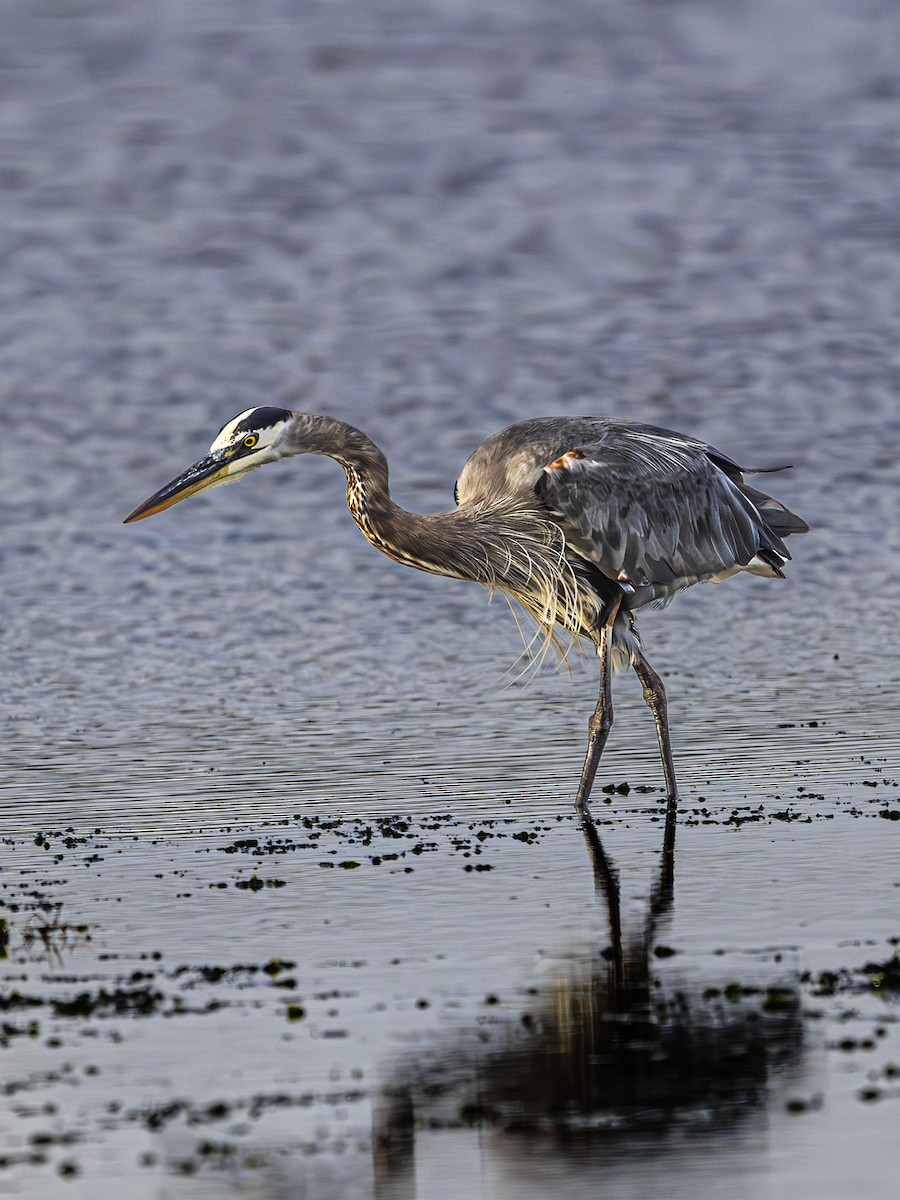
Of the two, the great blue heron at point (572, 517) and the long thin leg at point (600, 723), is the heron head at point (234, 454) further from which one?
the long thin leg at point (600, 723)

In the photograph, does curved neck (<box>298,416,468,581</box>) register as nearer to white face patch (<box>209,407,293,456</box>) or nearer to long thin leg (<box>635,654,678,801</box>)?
white face patch (<box>209,407,293,456</box>)

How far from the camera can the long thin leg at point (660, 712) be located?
1220 cm

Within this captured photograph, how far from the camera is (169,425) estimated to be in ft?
79.1

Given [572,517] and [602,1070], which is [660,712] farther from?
[602,1070]

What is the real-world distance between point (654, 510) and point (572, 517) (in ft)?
1.78

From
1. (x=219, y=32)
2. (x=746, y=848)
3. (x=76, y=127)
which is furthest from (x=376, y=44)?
(x=746, y=848)

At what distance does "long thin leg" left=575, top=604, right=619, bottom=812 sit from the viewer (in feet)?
39.5

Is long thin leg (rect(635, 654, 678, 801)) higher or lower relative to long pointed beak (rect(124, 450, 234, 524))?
lower

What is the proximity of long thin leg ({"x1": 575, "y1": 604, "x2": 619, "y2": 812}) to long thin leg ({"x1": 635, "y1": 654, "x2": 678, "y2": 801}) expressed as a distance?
193 millimetres

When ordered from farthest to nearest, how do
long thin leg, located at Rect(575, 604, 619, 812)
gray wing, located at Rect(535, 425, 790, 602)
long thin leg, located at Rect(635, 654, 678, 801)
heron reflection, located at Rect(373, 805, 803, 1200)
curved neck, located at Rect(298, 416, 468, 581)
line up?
gray wing, located at Rect(535, 425, 790, 602), curved neck, located at Rect(298, 416, 468, 581), long thin leg, located at Rect(635, 654, 678, 801), long thin leg, located at Rect(575, 604, 619, 812), heron reflection, located at Rect(373, 805, 803, 1200)

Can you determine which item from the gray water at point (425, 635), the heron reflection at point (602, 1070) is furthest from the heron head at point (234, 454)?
the heron reflection at point (602, 1070)

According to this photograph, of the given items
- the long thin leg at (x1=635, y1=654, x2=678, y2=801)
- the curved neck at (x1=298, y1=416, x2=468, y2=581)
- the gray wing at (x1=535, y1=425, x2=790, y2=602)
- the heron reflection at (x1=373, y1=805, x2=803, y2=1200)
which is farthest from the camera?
the gray wing at (x1=535, y1=425, x2=790, y2=602)

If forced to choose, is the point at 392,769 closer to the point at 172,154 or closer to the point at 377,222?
the point at 377,222

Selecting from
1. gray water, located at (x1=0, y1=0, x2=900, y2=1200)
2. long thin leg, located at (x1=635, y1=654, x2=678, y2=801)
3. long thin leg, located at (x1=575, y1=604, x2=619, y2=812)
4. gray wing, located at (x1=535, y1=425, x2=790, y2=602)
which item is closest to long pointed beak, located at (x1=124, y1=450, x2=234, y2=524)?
gray water, located at (x1=0, y1=0, x2=900, y2=1200)
